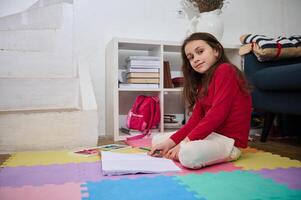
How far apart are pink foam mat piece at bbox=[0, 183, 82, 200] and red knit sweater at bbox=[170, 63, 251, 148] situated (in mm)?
496

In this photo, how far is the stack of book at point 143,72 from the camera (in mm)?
1949

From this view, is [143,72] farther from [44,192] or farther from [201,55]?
[44,192]

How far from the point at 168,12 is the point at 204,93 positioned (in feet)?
3.94

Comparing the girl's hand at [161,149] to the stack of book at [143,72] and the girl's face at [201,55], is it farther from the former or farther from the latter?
the stack of book at [143,72]

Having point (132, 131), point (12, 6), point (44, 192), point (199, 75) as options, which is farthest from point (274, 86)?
point (12, 6)

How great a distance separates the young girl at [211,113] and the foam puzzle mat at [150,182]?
6cm

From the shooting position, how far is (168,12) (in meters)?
2.31

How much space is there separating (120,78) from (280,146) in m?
1.17

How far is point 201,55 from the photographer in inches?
51.4

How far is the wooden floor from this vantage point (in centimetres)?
139

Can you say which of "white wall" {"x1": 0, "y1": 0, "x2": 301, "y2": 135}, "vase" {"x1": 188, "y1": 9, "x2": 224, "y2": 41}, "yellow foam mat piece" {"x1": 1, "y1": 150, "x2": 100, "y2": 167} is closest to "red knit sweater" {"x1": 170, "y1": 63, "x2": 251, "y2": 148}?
"yellow foam mat piece" {"x1": 1, "y1": 150, "x2": 100, "y2": 167}

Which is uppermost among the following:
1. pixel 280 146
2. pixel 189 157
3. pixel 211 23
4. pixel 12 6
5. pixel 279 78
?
pixel 12 6

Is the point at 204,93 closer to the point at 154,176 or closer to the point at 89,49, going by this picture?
the point at 154,176

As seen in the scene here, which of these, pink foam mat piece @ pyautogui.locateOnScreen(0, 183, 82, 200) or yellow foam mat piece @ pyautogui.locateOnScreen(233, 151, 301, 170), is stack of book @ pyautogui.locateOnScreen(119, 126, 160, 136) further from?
pink foam mat piece @ pyautogui.locateOnScreen(0, 183, 82, 200)
